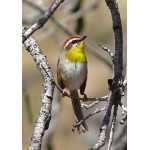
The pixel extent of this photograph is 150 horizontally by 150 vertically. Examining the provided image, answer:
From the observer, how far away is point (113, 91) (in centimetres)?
109

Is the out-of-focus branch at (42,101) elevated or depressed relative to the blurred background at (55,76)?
depressed

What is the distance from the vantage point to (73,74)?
4.00ft

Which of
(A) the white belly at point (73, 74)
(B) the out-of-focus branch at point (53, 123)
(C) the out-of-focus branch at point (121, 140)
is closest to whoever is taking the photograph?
(A) the white belly at point (73, 74)

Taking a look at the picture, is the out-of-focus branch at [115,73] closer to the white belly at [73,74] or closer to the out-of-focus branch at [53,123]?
the white belly at [73,74]

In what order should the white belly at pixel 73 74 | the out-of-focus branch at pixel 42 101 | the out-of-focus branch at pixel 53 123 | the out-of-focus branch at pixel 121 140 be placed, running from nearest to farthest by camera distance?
the out-of-focus branch at pixel 42 101 < the white belly at pixel 73 74 < the out-of-focus branch at pixel 121 140 < the out-of-focus branch at pixel 53 123

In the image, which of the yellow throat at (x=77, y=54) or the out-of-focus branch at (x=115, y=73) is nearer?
the out-of-focus branch at (x=115, y=73)

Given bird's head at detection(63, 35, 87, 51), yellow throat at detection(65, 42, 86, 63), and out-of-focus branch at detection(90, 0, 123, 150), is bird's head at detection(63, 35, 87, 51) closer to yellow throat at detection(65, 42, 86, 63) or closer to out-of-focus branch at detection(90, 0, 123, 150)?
yellow throat at detection(65, 42, 86, 63)

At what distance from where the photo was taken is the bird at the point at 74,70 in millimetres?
1194

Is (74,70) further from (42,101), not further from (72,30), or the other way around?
(72,30)

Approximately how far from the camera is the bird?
119 centimetres

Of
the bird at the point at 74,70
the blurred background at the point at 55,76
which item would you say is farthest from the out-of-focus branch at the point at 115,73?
the blurred background at the point at 55,76

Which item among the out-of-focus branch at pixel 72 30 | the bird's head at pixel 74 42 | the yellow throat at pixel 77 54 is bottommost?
the yellow throat at pixel 77 54

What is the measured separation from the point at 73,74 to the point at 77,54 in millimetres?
65
